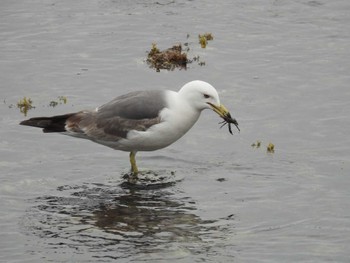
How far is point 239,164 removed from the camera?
13414mm

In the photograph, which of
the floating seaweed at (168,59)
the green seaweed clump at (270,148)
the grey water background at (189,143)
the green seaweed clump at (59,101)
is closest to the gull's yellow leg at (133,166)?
the grey water background at (189,143)

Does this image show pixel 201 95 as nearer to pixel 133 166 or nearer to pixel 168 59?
pixel 133 166

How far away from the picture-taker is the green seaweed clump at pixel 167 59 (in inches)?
699

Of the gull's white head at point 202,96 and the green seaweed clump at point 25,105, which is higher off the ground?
the gull's white head at point 202,96

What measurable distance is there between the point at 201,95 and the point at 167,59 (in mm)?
5381

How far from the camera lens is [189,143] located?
14.4 m

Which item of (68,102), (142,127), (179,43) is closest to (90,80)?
(68,102)

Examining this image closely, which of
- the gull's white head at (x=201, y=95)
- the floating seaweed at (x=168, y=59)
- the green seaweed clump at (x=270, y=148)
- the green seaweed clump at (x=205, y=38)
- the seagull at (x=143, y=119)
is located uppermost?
the green seaweed clump at (x=205, y=38)

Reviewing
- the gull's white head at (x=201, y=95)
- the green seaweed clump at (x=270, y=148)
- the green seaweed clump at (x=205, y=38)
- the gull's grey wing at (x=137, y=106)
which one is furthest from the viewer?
the green seaweed clump at (x=205, y=38)

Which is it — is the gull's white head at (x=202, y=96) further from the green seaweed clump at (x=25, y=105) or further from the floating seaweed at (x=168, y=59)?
the floating seaweed at (x=168, y=59)

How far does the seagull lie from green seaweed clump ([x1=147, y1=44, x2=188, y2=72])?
4.42 meters

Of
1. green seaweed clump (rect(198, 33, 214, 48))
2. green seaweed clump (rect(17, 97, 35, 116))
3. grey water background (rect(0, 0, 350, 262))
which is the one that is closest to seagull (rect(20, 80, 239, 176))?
grey water background (rect(0, 0, 350, 262))

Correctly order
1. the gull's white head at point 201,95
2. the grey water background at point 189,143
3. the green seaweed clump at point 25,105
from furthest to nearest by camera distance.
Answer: the green seaweed clump at point 25,105 → the gull's white head at point 201,95 → the grey water background at point 189,143

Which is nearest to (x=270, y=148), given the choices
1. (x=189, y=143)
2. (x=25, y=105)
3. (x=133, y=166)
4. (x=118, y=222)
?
(x=189, y=143)
